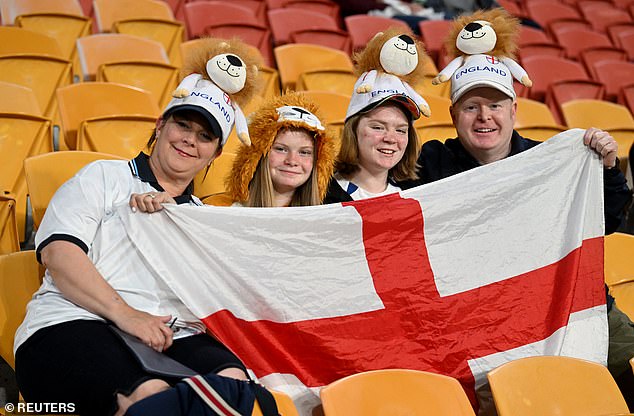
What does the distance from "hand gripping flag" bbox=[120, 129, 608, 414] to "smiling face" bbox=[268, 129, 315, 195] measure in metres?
0.22

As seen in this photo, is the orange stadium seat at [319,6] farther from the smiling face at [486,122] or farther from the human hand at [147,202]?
the human hand at [147,202]

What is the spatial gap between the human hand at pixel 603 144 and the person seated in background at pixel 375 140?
23.9 inches

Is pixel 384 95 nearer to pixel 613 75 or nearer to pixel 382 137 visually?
pixel 382 137

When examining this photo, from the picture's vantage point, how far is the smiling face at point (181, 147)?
2492 mm

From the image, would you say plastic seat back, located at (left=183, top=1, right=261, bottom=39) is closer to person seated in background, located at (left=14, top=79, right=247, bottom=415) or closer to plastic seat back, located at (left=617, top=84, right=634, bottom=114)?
plastic seat back, located at (left=617, top=84, right=634, bottom=114)

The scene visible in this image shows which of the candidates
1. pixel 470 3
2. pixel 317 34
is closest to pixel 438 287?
pixel 317 34

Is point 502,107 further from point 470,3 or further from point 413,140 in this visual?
point 470,3

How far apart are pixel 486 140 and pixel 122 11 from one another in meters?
3.41

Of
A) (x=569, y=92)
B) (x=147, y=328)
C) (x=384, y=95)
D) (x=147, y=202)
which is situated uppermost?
(x=569, y=92)

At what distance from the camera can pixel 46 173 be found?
3.00 meters

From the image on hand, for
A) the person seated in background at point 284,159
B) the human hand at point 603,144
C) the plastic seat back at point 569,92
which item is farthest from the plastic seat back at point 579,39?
the person seated in background at point 284,159

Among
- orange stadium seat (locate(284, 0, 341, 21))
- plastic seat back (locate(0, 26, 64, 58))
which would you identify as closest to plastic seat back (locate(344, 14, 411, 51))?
orange stadium seat (locate(284, 0, 341, 21))

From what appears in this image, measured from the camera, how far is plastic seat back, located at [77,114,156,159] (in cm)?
Answer: 356

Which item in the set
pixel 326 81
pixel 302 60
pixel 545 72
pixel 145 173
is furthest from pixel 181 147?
pixel 545 72
